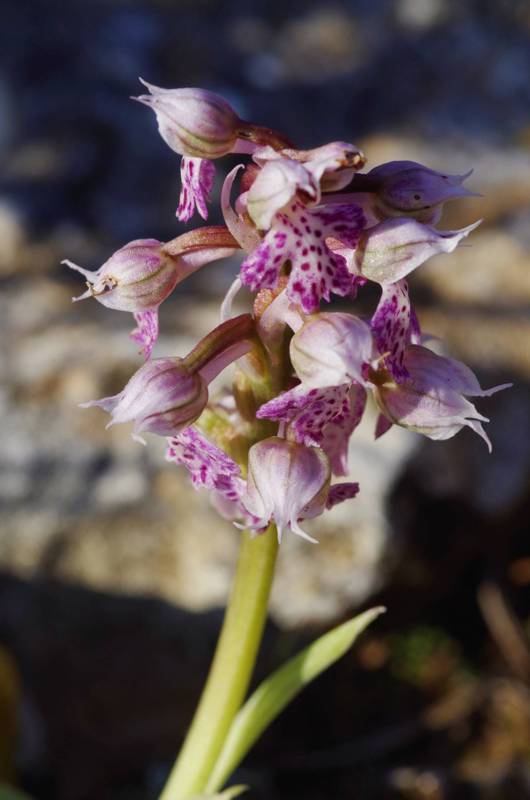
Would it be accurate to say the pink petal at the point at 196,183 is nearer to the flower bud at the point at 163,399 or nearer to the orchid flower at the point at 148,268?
the orchid flower at the point at 148,268

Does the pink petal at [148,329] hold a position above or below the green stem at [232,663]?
above

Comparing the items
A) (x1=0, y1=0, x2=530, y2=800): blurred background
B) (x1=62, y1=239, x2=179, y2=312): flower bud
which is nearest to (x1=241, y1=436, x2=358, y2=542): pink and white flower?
(x1=62, y1=239, x2=179, y2=312): flower bud

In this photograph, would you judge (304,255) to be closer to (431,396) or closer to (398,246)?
(398,246)

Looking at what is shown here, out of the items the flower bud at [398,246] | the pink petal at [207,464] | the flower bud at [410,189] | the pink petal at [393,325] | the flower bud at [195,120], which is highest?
the flower bud at [195,120]

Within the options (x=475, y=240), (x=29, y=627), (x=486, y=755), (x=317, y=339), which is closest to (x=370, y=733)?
(x=486, y=755)

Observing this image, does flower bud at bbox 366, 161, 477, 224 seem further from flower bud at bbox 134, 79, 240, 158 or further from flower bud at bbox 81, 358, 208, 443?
flower bud at bbox 81, 358, 208, 443

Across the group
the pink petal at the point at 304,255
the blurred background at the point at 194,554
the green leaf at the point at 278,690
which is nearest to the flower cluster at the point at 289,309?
the pink petal at the point at 304,255

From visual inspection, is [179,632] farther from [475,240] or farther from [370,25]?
[370,25]
